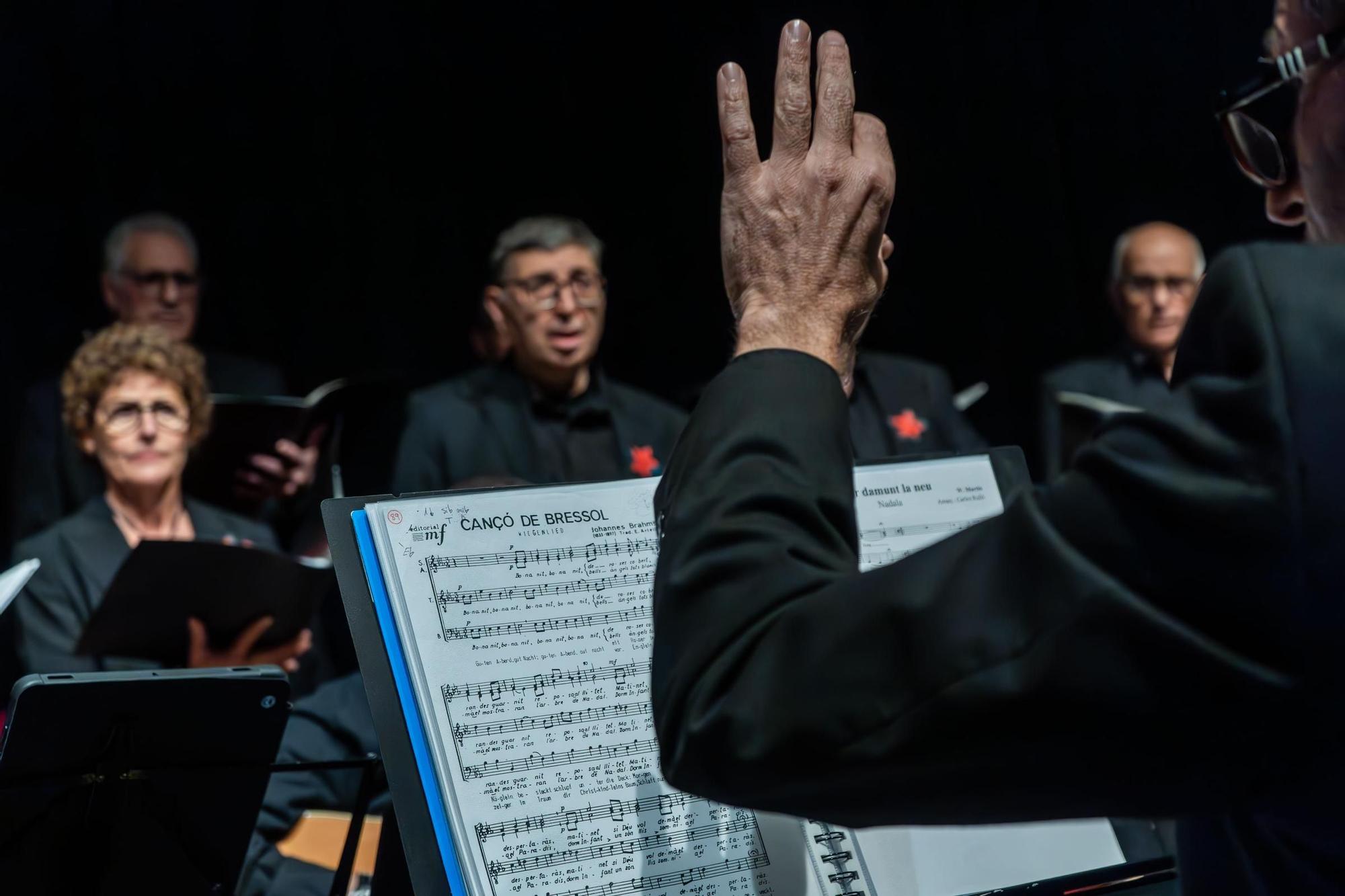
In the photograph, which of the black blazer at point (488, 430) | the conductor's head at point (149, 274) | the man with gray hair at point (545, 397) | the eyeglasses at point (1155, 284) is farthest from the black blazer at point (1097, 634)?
the eyeglasses at point (1155, 284)

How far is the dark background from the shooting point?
3.95 metres

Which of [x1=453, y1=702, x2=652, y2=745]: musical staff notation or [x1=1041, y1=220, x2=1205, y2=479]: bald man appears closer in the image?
[x1=453, y1=702, x2=652, y2=745]: musical staff notation

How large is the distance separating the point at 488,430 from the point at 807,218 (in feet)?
8.46

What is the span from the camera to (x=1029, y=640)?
0.57 metres

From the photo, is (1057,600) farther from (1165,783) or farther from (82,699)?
(82,699)

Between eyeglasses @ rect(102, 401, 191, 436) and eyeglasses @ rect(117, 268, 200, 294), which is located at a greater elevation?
eyeglasses @ rect(117, 268, 200, 294)

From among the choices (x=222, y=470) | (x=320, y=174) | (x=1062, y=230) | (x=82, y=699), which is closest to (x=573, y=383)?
(x=222, y=470)

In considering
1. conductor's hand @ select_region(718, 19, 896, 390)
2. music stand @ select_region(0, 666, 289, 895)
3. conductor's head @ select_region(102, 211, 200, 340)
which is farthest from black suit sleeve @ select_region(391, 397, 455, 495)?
conductor's hand @ select_region(718, 19, 896, 390)

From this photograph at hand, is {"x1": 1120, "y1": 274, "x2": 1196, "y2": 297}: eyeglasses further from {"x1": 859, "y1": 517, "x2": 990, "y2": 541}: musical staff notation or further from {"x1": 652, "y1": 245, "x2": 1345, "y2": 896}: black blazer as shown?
{"x1": 652, "y1": 245, "x2": 1345, "y2": 896}: black blazer

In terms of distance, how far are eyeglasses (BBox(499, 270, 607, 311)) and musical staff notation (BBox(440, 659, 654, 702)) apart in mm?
2354

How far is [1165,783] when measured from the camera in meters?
0.58

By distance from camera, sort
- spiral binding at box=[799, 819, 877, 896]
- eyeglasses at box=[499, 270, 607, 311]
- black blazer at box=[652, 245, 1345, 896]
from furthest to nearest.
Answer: eyeglasses at box=[499, 270, 607, 311] < spiral binding at box=[799, 819, 877, 896] < black blazer at box=[652, 245, 1345, 896]

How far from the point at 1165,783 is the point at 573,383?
2.93 m

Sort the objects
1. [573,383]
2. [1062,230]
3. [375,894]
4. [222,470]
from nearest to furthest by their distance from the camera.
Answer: [375,894] → [222,470] → [573,383] → [1062,230]
